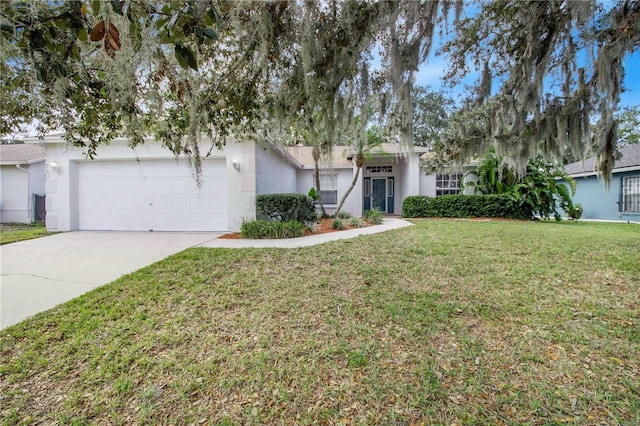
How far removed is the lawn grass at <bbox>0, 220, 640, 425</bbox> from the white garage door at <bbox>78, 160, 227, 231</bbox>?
4.28 metres

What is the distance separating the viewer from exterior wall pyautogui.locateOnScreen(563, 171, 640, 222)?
→ 12219 mm

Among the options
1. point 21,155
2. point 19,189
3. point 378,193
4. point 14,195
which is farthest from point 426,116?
point 14,195

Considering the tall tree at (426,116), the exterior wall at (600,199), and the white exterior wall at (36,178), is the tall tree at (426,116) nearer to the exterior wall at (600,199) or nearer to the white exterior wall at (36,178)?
the exterior wall at (600,199)

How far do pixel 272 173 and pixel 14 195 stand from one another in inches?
462

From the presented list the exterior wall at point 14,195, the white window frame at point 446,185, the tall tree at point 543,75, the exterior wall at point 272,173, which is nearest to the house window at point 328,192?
the exterior wall at point 272,173

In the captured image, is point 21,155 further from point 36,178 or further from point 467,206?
point 467,206

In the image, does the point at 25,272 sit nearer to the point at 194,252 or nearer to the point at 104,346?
the point at 194,252

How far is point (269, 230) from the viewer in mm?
7211

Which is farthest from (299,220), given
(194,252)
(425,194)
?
(425,194)

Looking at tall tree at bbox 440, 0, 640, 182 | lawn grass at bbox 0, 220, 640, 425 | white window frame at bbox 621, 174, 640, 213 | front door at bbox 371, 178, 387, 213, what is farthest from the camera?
front door at bbox 371, 178, 387, 213

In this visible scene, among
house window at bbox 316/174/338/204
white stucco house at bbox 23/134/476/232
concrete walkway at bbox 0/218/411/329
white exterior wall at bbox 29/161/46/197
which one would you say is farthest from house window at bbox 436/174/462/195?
white exterior wall at bbox 29/161/46/197

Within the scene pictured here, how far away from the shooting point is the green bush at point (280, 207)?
8.05 m

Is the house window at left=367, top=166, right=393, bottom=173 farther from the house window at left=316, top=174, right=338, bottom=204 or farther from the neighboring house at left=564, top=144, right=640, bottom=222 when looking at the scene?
the neighboring house at left=564, top=144, right=640, bottom=222

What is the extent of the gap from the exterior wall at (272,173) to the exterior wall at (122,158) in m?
0.37
